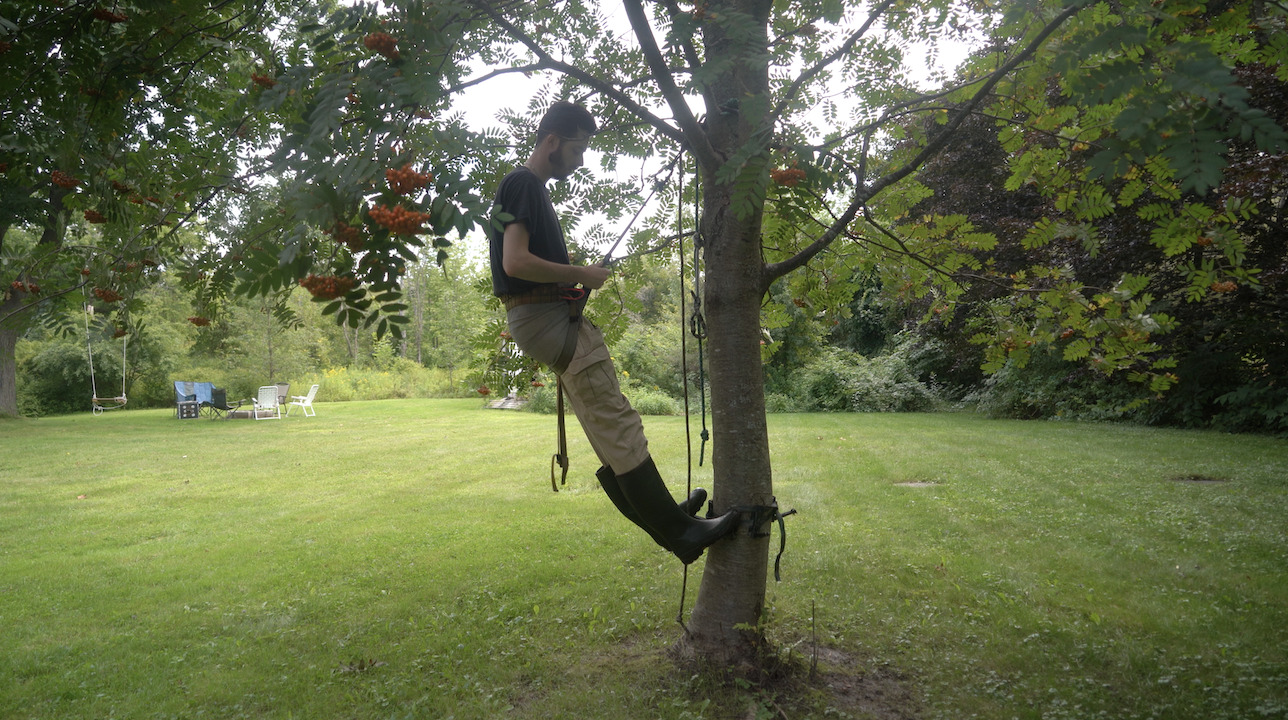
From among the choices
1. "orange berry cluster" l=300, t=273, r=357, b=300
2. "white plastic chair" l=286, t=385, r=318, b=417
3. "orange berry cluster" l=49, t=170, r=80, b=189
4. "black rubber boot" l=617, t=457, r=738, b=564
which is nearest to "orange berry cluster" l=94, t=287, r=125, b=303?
"orange berry cluster" l=49, t=170, r=80, b=189

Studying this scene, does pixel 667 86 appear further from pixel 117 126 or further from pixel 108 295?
pixel 108 295

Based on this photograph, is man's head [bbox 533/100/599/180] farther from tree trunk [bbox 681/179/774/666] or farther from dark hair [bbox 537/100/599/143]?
tree trunk [bbox 681/179/774/666]

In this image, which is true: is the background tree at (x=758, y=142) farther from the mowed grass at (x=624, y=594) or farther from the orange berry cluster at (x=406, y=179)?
the mowed grass at (x=624, y=594)

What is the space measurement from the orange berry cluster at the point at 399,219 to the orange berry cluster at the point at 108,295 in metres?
1.71

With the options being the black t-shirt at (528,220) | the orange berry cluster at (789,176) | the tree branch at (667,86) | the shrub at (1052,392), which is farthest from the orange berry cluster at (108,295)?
the shrub at (1052,392)

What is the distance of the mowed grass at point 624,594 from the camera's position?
2.97 m

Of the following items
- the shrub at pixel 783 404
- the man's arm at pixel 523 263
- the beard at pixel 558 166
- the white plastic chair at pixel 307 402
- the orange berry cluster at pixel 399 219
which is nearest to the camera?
the orange berry cluster at pixel 399 219

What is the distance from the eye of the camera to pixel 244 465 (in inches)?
365

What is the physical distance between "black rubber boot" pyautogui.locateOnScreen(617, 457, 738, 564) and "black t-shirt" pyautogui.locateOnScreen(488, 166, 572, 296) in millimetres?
814

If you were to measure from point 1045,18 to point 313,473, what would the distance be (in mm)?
8409

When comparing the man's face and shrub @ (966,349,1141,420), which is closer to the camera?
the man's face

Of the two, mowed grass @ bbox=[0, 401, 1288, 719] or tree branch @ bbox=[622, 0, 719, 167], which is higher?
tree branch @ bbox=[622, 0, 719, 167]

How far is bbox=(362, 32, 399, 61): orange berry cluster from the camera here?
73.2 inches

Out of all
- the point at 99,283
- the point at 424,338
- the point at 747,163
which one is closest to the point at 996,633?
the point at 747,163
